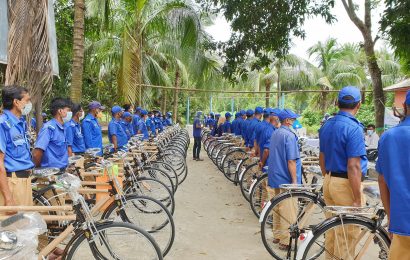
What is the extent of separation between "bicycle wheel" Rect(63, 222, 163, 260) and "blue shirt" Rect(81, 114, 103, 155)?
425cm

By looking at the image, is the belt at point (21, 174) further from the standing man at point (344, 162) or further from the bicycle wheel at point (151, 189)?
the standing man at point (344, 162)

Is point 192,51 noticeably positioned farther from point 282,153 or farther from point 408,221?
point 408,221

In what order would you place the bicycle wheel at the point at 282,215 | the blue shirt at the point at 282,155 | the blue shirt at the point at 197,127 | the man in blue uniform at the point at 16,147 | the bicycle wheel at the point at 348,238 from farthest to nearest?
the blue shirt at the point at 197,127 → the blue shirt at the point at 282,155 → the bicycle wheel at the point at 282,215 → the man in blue uniform at the point at 16,147 → the bicycle wheel at the point at 348,238

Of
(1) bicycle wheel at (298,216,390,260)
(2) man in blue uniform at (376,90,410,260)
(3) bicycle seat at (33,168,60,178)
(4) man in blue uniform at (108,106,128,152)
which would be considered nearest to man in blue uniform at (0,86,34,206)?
(3) bicycle seat at (33,168,60,178)

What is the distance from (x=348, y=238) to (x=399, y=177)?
142cm

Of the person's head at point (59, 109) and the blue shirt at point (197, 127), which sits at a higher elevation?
the person's head at point (59, 109)

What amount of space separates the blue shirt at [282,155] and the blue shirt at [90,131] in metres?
3.51

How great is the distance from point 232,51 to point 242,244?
5239 millimetres

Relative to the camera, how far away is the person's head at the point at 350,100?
4004 mm

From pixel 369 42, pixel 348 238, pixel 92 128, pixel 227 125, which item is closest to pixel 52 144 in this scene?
pixel 92 128

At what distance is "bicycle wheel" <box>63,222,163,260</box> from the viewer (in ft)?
11.5

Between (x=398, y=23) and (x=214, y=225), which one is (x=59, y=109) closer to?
(x=214, y=225)

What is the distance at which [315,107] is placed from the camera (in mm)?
33938

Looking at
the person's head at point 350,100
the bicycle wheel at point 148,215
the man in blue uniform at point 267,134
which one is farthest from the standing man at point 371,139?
the person's head at point 350,100
